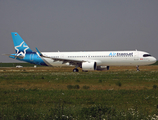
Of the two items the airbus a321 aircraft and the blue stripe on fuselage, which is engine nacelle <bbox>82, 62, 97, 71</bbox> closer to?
the airbus a321 aircraft

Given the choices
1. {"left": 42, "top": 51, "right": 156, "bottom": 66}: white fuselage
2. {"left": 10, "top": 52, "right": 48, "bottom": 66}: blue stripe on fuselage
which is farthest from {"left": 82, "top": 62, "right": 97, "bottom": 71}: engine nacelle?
{"left": 10, "top": 52, "right": 48, "bottom": 66}: blue stripe on fuselage

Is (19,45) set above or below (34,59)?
above

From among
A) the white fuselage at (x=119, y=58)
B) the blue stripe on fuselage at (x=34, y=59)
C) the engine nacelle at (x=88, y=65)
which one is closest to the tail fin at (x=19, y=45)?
the blue stripe on fuselage at (x=34, y=59)

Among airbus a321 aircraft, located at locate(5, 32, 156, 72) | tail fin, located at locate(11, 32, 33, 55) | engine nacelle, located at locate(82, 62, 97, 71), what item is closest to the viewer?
engine nacelle, located at locate(82, 62, 97, 71)

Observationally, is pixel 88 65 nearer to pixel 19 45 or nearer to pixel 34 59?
pixel 34 59

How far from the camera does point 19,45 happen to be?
4628 centimetres

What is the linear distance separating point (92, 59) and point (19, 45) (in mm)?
15329

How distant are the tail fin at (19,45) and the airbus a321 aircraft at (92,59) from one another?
512 mm

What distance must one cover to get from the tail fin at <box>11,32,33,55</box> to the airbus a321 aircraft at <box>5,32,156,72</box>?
51cm

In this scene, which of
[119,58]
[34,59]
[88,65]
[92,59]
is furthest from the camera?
[34,59]

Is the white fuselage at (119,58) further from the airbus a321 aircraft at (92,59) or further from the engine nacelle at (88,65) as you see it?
the engine nacelle at (88,65)

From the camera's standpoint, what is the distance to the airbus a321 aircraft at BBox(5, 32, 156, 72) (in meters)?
39.0

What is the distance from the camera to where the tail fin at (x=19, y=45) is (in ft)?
150

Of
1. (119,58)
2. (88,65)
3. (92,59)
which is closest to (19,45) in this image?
(92,59)
